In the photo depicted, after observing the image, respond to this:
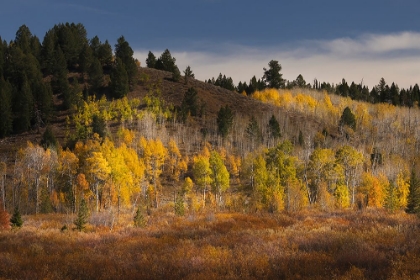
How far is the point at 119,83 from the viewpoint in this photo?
344 feet

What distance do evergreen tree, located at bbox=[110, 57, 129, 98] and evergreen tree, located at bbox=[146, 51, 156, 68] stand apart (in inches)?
1452

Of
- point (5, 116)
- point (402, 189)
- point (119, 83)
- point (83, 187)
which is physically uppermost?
point (119, 83)

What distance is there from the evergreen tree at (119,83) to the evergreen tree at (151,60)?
3689cm

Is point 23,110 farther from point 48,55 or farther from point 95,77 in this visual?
point 48,55

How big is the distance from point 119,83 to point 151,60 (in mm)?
44635

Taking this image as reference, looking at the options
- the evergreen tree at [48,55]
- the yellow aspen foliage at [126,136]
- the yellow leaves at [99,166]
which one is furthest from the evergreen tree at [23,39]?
the yellow leaves at [99,166]

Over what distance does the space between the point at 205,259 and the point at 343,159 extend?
4262 centimetres

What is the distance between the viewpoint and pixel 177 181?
237 ft

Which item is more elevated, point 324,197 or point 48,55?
point 48,55

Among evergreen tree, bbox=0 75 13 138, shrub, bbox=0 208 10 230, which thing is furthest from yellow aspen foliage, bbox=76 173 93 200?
evergreen tree, bbox=0 75 13 138

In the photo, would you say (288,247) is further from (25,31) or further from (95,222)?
(25,31)

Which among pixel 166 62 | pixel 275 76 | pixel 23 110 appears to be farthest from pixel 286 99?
pixel 23 110

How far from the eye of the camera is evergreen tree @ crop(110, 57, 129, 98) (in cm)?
10475

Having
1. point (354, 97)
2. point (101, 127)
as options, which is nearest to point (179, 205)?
point (101, 127)
